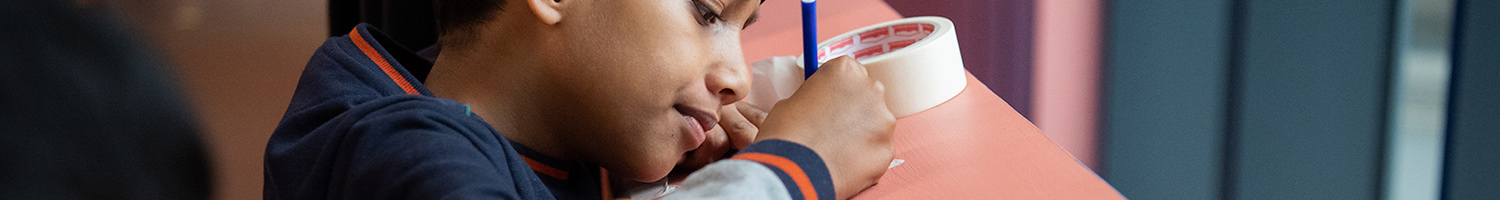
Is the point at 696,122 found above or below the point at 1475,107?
above

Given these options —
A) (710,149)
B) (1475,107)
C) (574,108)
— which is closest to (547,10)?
(574,108)

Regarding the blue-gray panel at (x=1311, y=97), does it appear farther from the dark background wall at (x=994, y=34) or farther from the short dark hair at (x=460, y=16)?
the short dark hair at (x=460, y=16)

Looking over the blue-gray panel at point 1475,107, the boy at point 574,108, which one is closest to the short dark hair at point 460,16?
the boy at point 574,108

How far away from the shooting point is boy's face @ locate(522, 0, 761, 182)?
1.52 feet

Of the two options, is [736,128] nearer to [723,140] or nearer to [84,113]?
[723,140]

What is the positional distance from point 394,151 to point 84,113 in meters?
0.29

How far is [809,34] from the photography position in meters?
0.55

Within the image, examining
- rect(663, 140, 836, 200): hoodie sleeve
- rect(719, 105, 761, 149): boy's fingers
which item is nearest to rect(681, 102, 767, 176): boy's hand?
rect(719, 105, 761, 149): boy's fingers

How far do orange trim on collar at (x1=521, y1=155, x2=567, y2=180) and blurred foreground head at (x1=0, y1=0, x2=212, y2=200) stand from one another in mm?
254

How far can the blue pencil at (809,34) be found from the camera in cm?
52

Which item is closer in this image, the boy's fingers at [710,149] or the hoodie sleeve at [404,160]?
the hoodie sleeve at [404,160]

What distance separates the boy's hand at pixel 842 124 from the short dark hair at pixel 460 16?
14cm

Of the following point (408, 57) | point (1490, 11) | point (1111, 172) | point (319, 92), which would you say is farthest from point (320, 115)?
point (1111, 172)

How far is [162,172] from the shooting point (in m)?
0.61
